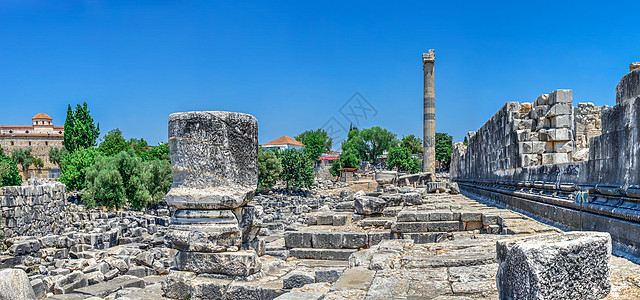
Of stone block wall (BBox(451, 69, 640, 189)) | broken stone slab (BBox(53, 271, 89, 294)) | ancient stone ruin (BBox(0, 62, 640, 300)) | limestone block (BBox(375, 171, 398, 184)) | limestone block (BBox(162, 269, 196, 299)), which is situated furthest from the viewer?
limestone block (BBox(375, 171, 398, 184))

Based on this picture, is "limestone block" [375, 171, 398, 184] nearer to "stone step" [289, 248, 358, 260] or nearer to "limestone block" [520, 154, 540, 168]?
"limestone block" [520, 154, 540, 168]

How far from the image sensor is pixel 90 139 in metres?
53.1

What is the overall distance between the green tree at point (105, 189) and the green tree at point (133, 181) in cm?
61

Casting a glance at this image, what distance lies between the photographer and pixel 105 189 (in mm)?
28984

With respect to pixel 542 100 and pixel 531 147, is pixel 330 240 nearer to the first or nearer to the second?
pixel 531 147

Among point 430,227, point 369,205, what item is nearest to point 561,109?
point 430,227

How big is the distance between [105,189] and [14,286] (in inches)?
1063

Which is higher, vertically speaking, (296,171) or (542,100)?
(542,100)

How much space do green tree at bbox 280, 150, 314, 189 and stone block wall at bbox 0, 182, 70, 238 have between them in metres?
25.1

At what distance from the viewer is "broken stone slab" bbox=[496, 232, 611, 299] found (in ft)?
8.22

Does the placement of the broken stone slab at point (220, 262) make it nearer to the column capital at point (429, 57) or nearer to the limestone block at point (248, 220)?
the limestone block at point (248, 220)

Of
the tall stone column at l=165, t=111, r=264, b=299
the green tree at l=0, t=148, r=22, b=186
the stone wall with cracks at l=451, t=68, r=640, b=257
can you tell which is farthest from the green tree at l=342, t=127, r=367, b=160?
the tall stone column at l=165, t=111, r=264, b=299

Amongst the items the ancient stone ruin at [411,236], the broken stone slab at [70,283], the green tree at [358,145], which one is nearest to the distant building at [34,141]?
the green tree at [358,145]

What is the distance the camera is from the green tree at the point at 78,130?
51906mm
